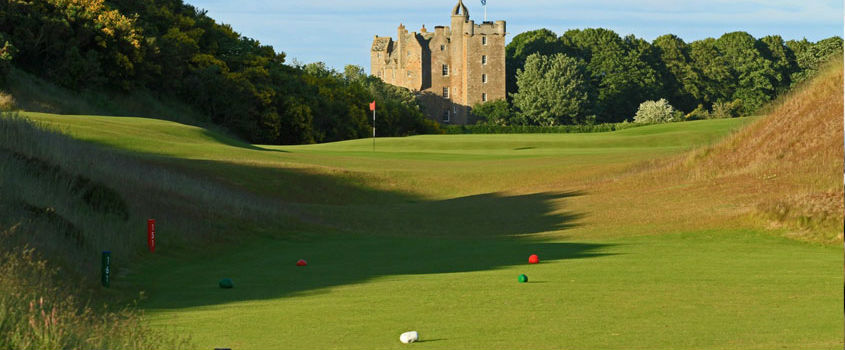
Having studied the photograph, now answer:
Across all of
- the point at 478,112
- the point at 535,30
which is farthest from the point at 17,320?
the point at 535,30

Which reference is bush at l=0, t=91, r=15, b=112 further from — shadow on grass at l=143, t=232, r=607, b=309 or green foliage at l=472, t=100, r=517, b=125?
green foliage at l=472, t=100, r=517, b=125

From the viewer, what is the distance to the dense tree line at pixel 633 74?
405 feet

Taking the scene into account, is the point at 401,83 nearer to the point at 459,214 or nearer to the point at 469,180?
the point at 469,180

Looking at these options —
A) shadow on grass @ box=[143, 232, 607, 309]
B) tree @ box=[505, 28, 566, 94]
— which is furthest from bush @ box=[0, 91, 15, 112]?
tree @ box=[505, 28, 566, 94]

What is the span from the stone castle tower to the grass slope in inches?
3719

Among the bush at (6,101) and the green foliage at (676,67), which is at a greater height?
the green foliage at (676,67)

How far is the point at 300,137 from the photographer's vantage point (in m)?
70.8

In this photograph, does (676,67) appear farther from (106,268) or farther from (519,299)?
(519,299)

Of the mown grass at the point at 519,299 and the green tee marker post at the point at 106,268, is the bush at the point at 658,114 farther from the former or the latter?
the green tee marker post at the point at 106,268

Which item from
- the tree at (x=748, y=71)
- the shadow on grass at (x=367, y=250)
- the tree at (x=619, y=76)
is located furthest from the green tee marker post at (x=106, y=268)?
the tree at (x=748, y=71)

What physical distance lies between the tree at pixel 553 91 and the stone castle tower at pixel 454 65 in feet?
23.3

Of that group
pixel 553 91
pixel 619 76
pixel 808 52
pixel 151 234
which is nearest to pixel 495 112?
pixel 553 91

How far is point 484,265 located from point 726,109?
103 meters

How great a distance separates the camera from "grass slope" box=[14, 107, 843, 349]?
9.22 m
